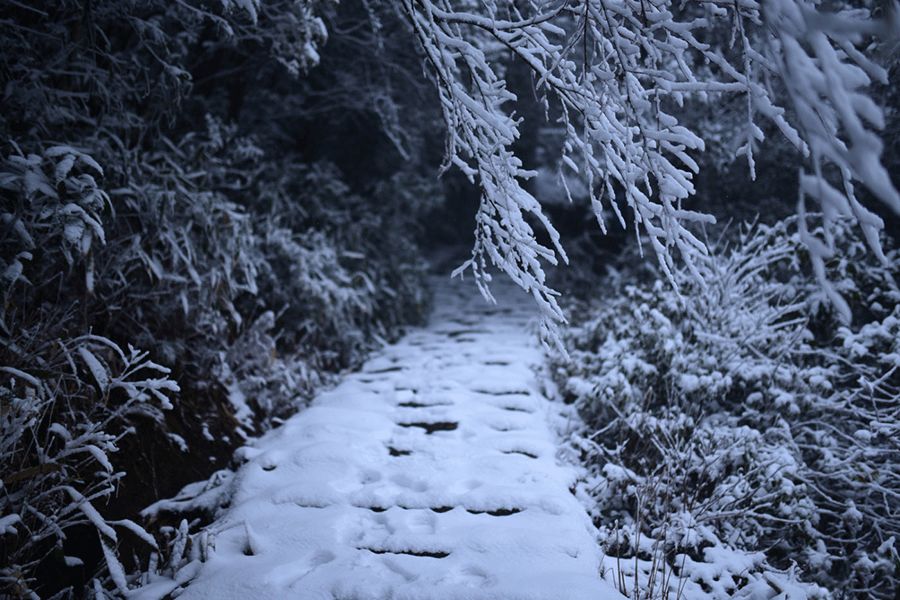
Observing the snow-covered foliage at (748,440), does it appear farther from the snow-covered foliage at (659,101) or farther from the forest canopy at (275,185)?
the snow-covered foliage at (659,101)

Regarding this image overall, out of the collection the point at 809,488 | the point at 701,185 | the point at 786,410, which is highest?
the point at 701,185

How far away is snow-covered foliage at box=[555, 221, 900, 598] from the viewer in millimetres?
2110

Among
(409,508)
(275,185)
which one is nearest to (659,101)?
(409,508)

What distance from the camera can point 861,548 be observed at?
2.50 metres

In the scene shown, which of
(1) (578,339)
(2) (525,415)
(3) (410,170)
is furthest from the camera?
(3) (410,170)

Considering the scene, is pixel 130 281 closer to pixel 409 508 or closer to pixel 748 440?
pixel 409 508

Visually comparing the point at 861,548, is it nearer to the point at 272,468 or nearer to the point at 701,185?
the point at 272,468

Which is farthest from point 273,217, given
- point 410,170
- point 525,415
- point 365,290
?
point 525,415

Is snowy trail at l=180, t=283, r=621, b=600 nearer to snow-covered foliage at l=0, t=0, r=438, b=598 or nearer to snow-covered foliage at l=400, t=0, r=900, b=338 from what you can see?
snow-covered foliage at l=0, t=0, r=438, b=598

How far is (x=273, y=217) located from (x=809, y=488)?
4583 mm

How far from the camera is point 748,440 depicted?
2574 mm

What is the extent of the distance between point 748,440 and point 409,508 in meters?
1.77

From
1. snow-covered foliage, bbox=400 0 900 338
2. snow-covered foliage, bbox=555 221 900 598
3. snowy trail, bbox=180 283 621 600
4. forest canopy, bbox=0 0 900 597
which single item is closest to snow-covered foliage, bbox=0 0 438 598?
forest canopy, bbox=0 0 900 597

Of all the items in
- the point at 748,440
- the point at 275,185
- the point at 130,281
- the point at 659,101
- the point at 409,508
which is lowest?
the point at 409,508
